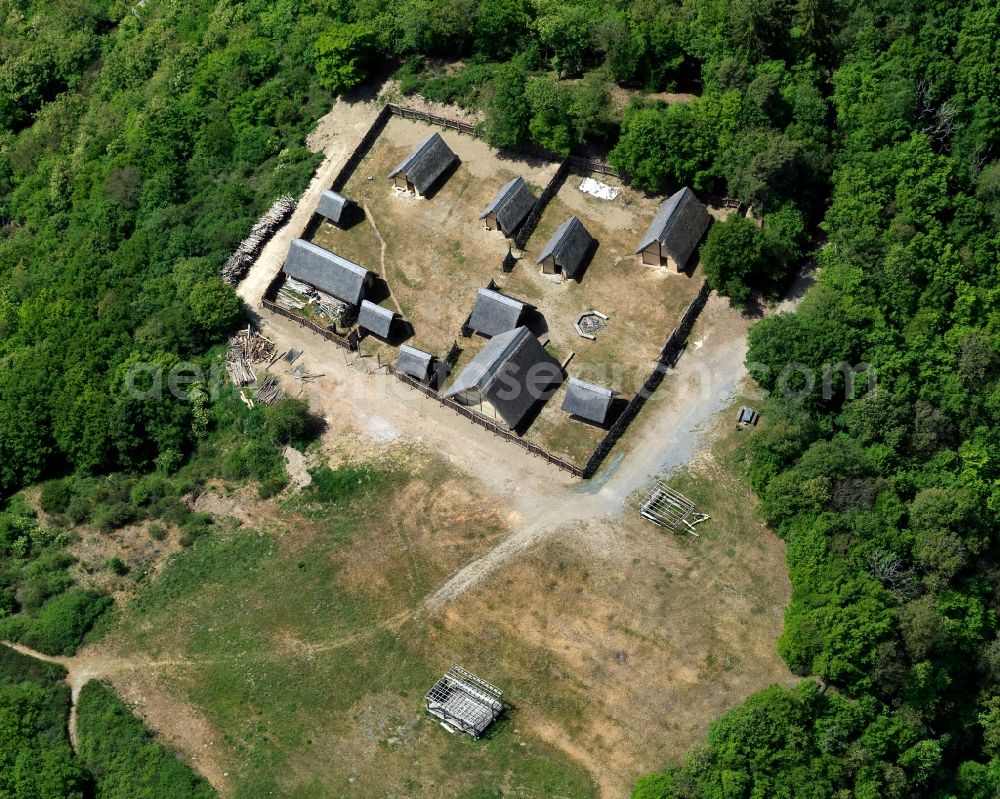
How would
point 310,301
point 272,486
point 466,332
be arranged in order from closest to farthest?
point 272,486
point 466,332
point 310,301

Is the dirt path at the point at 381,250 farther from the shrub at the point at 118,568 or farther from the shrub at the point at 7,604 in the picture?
the shrub at the point at 7,604

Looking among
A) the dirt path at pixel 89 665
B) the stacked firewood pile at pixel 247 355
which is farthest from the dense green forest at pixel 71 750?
the stacked firewood pile at pixel 247 355

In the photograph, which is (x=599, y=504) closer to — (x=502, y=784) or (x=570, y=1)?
(x=502, y=784)

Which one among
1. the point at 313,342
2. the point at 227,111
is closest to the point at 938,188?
the point at 313,342

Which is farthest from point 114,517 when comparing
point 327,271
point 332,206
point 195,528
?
point 332,206

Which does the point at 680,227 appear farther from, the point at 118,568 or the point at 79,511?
the point at 79,511

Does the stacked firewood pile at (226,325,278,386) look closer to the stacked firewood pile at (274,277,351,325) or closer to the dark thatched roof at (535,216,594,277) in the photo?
the stacked firewood pile at (274,277,351,325)
